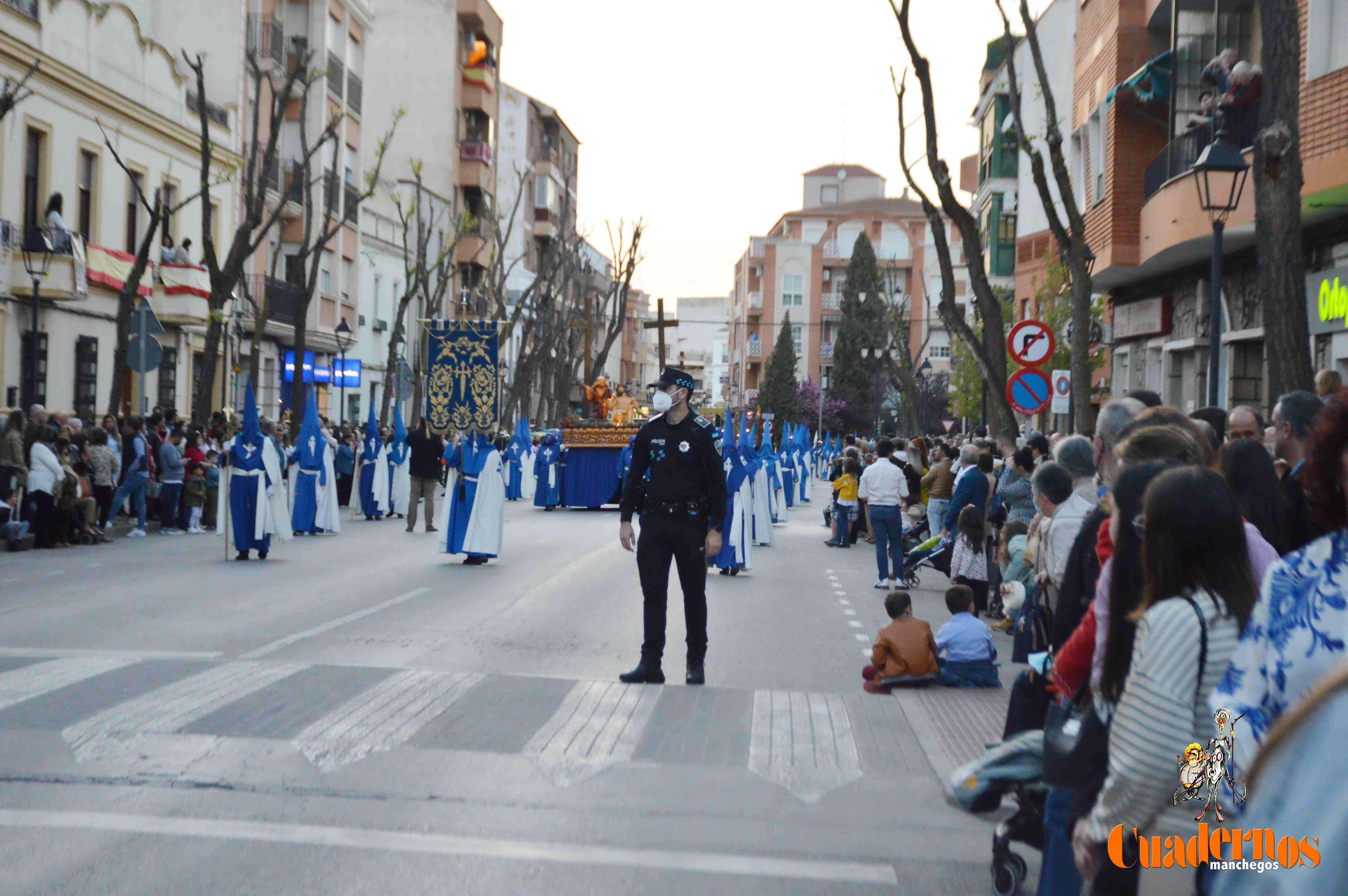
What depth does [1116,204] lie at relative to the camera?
25.2m

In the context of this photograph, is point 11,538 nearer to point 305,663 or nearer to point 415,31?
point 305,663

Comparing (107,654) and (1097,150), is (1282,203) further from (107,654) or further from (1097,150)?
(1097,150)

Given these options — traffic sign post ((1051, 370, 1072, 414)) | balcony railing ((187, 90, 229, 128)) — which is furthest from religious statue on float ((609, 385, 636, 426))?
traffic sign post ((1051, 370, 1072, 414))

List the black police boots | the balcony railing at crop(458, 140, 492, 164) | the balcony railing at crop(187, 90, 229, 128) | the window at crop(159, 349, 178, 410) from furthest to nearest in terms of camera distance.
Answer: the balcony railing at crop(458, 140, 492, 164)
the balcony railing at crop(187, 90, 229, 128)
the window at crop(159, 349, 178, 410)
the black police boots

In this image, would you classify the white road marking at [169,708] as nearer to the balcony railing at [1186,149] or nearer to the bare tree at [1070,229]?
the bare tree at [1070,229]

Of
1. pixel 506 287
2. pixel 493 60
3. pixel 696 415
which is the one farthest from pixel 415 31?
pixel 696 415

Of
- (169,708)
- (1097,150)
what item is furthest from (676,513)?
(1097,150)

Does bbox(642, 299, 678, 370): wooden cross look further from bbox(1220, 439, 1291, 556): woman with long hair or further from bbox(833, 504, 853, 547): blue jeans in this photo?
bbox(1220, 439, 1291, 556): woman with long hair

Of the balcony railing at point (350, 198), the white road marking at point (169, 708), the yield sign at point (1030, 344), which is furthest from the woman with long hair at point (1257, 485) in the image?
the balcony railing at point (350, 198)

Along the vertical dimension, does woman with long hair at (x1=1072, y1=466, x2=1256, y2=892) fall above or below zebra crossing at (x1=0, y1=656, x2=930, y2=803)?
above

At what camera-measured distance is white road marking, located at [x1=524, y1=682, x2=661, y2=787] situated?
22.5 feet

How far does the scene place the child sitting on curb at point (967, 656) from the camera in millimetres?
10305

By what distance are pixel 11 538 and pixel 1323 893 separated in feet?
60.9

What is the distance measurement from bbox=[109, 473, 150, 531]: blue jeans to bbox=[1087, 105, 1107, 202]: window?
1704 centimetres
